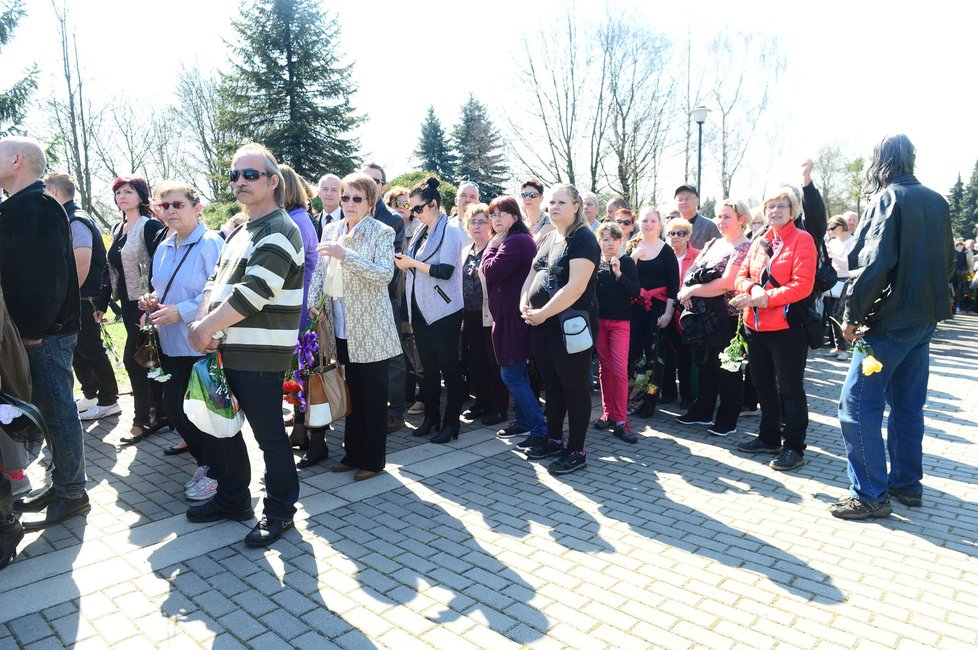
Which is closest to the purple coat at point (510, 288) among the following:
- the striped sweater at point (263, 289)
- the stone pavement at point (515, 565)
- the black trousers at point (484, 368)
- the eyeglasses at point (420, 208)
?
the eyeglasses at point (420, 208)

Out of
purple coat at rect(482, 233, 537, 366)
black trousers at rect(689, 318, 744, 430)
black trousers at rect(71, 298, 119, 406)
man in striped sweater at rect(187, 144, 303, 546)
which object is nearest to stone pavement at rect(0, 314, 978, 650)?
man in striped sweater at rect(187, 144, 303, 546)

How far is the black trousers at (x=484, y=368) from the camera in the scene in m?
6.37

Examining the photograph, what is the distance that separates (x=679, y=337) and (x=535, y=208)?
2.00 meters

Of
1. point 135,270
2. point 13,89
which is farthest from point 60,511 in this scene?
point 13,89

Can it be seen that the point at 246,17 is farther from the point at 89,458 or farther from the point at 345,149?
the point at 89,458

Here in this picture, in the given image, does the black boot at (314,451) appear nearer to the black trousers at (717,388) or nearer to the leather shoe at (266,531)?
the leather shoe at (266,531)

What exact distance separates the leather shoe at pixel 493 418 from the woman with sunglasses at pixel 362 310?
167cm

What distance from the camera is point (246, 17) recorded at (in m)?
26.6

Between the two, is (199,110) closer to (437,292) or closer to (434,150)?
(434,150)

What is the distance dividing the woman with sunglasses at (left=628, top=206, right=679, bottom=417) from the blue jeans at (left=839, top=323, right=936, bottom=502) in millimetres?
2398

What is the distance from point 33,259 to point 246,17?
2675 cm

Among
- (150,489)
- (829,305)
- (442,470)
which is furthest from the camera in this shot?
(829,305)

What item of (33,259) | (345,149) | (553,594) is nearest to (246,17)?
(345,149)

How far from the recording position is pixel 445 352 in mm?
5613
